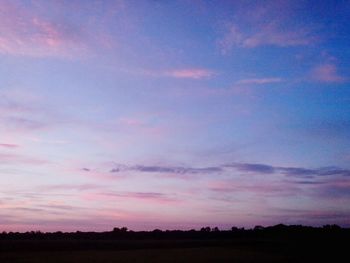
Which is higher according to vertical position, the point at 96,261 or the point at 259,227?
the point at 259,227

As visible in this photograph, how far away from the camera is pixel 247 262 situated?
133 feet

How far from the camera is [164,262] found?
40.9 metres

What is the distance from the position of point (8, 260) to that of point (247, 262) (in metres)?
22.3

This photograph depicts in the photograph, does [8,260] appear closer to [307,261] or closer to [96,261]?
[96,261]

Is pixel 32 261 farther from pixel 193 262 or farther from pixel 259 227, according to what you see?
pixel 259 227

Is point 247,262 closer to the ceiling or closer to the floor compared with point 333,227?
closer to the floor

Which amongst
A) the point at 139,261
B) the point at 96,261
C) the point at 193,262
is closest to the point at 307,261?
the point at 193,262

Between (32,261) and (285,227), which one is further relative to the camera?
(285,227)

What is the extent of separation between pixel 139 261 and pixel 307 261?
15.8 m

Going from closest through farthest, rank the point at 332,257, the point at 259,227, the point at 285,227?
the point at 332,257
the point at 285,227
the point at 259,227

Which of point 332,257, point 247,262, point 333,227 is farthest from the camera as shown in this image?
point 333,227

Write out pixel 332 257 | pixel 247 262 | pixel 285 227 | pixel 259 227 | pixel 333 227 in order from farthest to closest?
pixel 259 227 → pixel 285 227 → pixel 333 227 → pixel 332 257 → pixel 247 262

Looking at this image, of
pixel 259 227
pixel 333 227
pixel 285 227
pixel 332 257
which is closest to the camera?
pixel 332 257

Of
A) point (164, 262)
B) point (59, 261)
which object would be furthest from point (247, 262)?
point (59, 261)
